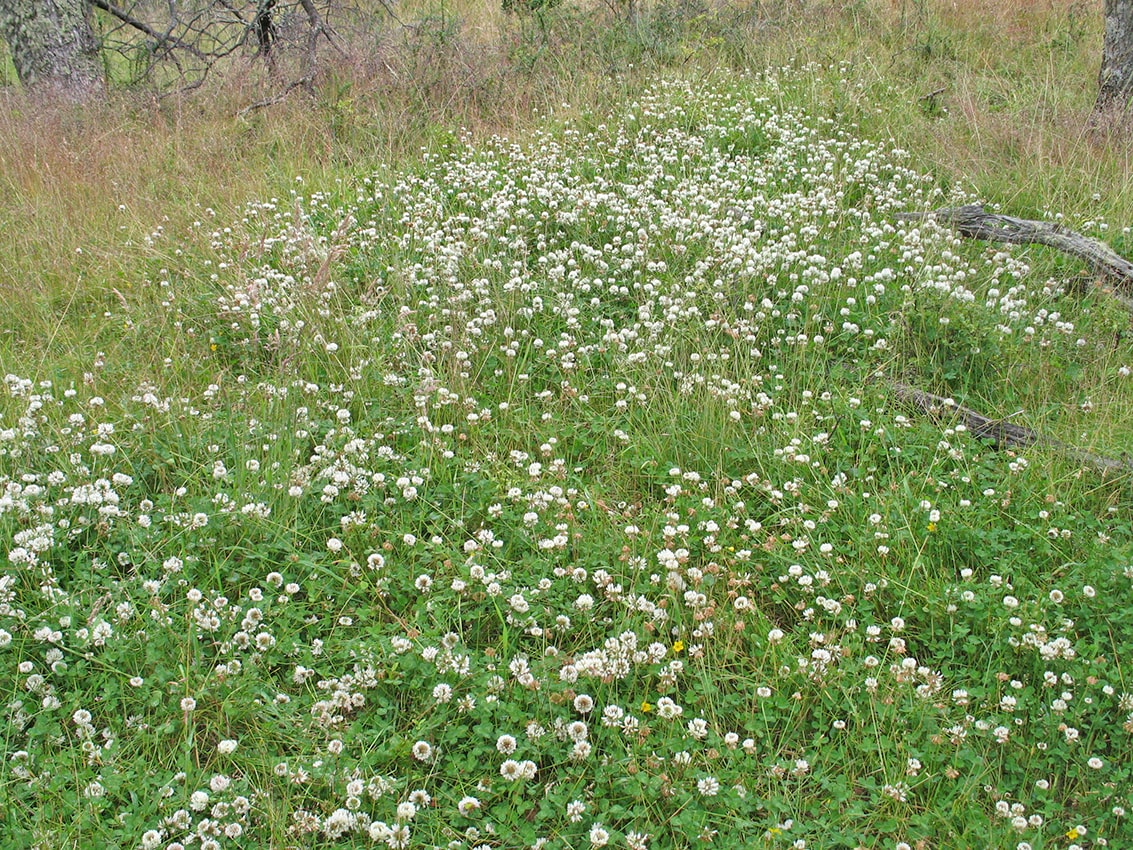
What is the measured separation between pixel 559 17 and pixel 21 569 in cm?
892

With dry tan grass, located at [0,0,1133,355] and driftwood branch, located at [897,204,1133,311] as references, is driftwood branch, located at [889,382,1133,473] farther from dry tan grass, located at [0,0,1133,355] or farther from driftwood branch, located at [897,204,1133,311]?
dry tan grass, located at [0,0,1133,355]

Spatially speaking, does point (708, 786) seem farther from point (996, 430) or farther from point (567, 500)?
point (996, 430)

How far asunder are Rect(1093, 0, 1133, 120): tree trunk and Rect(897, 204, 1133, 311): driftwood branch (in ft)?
7.46

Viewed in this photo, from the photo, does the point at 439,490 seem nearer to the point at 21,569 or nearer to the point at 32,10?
the point at 21,569

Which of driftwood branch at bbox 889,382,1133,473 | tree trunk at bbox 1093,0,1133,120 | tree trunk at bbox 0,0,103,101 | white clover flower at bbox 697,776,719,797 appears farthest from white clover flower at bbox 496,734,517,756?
tree trunk at bbox 0,0,103,101

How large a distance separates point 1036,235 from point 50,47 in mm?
10013

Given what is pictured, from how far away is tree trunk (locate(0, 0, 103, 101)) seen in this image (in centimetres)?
937

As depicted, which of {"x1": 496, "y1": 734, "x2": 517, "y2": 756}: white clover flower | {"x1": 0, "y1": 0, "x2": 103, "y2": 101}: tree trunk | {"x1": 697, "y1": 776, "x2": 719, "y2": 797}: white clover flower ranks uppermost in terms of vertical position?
{"x1": 0, "y1": 0, "x2": 103, "y2": 101}: tree trunk

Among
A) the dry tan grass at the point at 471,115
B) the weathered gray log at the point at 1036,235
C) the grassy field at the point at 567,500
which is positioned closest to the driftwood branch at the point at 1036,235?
the weathered gray log at the point at 1036,235

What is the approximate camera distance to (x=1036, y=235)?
19.9 feet

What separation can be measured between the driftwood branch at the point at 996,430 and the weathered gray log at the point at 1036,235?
1696mm

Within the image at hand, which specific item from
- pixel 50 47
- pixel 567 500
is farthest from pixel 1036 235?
pixel 50 47

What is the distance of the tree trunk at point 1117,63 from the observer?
Result: 7648mm

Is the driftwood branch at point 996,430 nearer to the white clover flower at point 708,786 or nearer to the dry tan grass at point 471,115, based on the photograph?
the white clover flower at point 708,786
